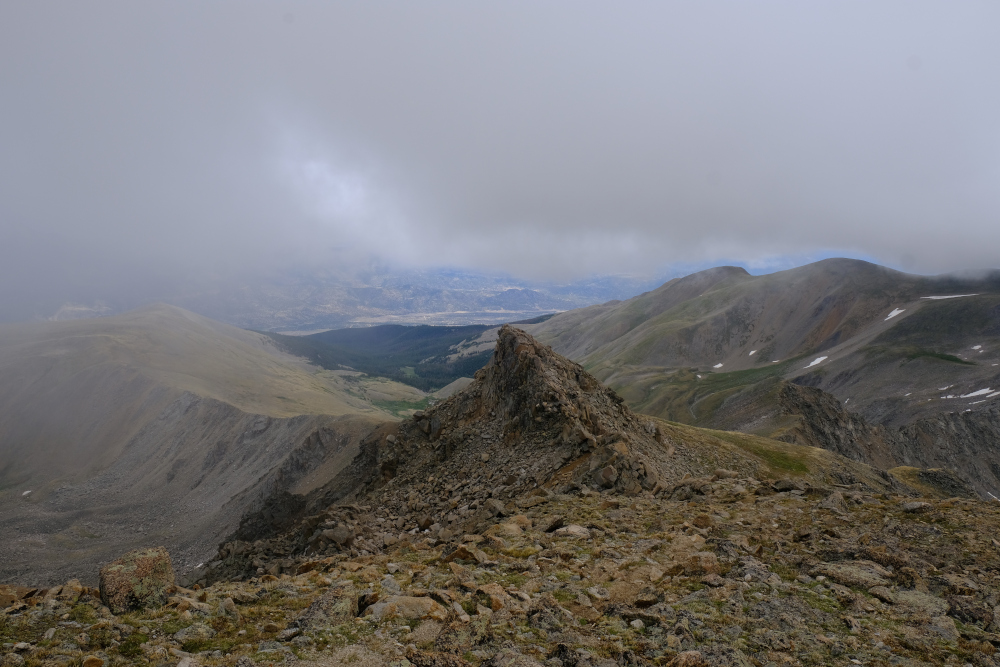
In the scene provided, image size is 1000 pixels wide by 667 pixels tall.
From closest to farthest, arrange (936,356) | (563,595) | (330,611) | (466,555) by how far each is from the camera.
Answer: (330,611)
(563,595)
(466,555)
(936,356)

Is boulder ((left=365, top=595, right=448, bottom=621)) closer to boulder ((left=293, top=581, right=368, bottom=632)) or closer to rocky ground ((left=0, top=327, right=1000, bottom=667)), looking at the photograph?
rocky ground ((left=0, top=327, right=1000, bottom=667))

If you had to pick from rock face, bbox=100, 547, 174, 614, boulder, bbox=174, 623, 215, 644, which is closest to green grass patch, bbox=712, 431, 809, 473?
boulder, bbox=174, 623, 215, 644

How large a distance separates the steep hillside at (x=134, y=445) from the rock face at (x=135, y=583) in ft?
161

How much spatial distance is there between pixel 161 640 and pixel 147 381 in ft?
400

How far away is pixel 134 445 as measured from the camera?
90.6 m

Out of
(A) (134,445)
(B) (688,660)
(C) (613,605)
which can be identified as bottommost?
(A) (134,445)

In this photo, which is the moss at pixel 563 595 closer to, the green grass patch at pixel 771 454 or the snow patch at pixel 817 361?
the green grass patch at pixel 771 454

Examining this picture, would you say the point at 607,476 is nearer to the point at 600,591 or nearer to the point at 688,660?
the point at 600,591

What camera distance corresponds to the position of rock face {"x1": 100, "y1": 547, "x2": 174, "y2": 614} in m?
10.9

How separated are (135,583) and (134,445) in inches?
3986

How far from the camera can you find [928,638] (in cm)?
938

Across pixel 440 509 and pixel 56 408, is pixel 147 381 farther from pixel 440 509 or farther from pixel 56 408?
pixel 440 509

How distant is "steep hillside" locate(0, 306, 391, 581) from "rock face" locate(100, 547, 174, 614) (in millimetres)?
49004

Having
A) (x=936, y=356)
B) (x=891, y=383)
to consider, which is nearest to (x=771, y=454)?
(x=891, y=383)
